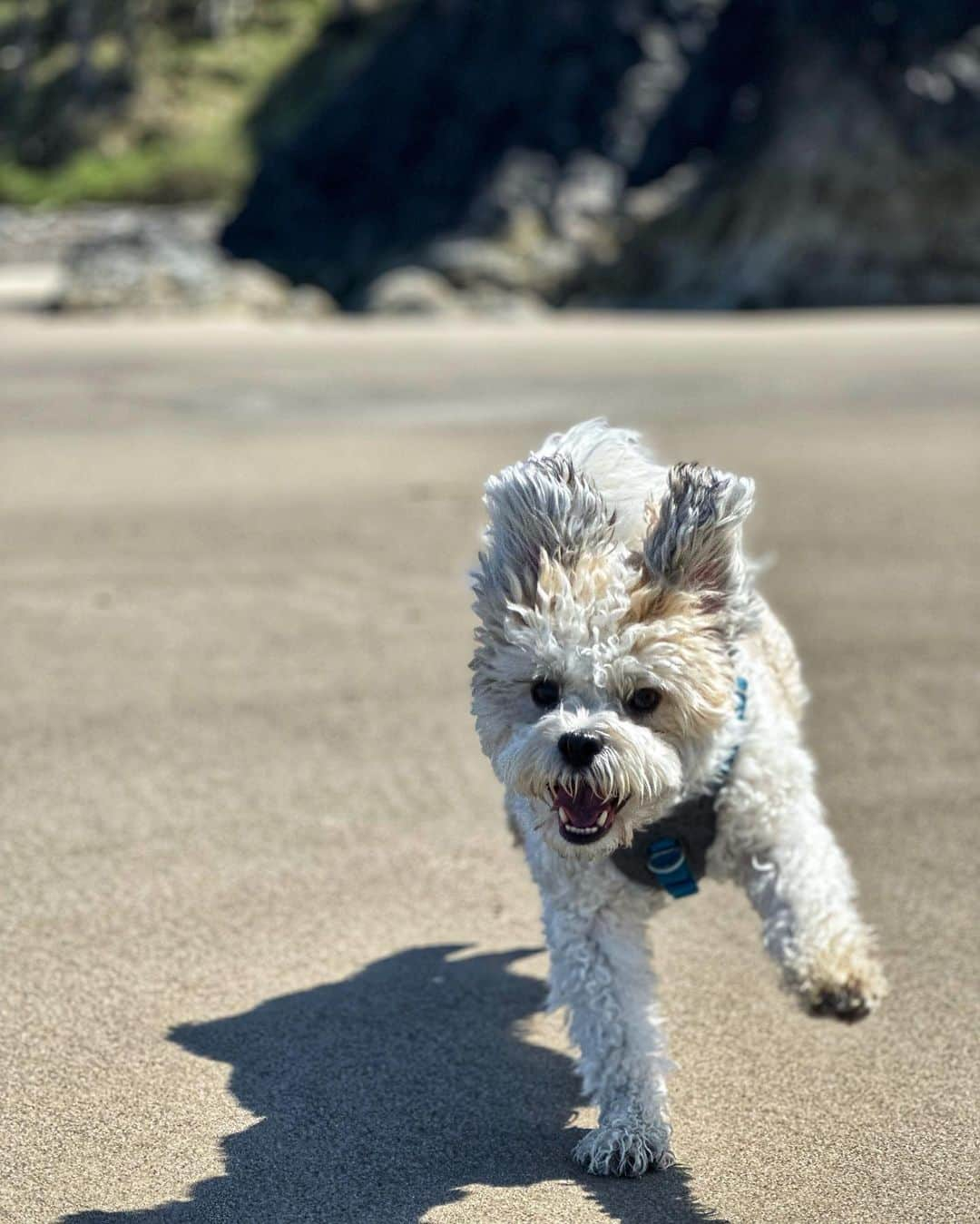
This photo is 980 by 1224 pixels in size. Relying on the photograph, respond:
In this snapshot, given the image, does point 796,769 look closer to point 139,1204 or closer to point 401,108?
point 139,1204

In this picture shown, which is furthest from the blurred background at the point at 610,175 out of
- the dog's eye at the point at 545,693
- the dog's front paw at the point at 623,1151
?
the dog's front paw at the point at 623,1151

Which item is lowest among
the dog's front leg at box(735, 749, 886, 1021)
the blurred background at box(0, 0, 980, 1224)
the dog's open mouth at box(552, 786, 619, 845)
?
the blurred background at box(0, 0, 980, 1224)

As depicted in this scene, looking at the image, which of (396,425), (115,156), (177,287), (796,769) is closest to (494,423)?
(396,425)

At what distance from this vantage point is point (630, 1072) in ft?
12.9

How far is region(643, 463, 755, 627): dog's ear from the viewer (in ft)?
12.3

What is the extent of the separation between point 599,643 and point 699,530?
0.34 meters

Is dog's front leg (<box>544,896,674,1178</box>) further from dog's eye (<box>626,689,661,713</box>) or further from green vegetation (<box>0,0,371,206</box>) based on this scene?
green vegetation (<box>0,0,371,206</box>)

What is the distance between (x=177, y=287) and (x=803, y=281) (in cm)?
1372

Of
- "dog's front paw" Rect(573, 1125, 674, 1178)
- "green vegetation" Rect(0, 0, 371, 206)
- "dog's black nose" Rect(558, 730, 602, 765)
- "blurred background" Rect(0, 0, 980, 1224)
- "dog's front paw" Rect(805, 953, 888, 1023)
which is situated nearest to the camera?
"dog's black nose" Rect(558, 730, 602, 765)

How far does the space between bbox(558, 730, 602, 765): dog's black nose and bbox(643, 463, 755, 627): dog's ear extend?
0.42 metres

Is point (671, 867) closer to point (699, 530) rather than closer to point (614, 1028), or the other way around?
point (614, 1028)

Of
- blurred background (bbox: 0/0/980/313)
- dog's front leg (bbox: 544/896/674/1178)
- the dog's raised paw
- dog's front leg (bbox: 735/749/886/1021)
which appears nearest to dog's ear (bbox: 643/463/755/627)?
dog's front leg (bbox: 735/749/886/1021)

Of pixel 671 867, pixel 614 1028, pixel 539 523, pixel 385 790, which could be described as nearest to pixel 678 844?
Answer: pixel 671 867

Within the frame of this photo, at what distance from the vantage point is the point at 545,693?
12.1 feet
